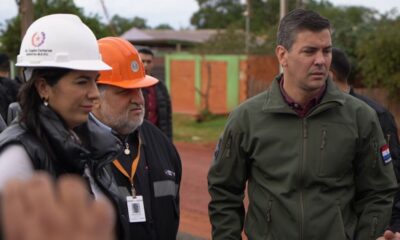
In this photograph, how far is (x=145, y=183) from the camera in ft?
11.1

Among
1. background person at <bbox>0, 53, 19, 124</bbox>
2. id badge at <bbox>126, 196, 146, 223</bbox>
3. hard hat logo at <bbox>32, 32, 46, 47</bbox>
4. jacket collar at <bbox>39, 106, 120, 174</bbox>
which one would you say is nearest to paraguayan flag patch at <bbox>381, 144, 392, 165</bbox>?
id badge at <bbox>126, 196, 146, 223</bbox>

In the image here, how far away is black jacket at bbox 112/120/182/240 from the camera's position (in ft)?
10.8

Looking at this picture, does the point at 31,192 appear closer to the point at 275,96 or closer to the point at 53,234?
the point at 53,234

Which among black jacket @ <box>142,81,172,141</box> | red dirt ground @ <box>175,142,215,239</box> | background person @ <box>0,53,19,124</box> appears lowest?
red dirt ground @ <box>175,142,215,239</box>

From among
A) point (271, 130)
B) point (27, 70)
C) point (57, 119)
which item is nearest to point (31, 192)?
point (57, 119)

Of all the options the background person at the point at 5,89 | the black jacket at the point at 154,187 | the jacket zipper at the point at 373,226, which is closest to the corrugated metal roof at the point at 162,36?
the background person at the point at 5,89

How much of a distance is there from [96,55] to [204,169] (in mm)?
11560

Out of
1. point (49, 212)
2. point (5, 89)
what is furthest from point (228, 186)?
point (5, 89)

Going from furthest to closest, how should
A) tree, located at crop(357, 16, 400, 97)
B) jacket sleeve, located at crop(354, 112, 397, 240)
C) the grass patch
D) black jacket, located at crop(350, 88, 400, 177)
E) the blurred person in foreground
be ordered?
1. the grass patch
2. tree, located at crop(357, 16, 400, 97)
3. the blurred person in foreground
4. black jacket, located at crop(350, 88, 400, 177)
5. jacket sleeve, located at crop(354, 112, 397, 240)

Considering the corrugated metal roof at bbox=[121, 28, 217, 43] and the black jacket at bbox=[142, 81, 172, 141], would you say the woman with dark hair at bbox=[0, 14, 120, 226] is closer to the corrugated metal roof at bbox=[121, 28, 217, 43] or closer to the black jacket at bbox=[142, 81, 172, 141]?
the black jacket at bbox=[142, 81, 172, 141]

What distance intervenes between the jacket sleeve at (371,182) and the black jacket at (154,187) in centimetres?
101

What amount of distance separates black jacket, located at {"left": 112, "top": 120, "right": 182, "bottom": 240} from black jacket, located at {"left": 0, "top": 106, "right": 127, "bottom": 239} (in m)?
0.72

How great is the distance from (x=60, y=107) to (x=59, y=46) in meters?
0.24

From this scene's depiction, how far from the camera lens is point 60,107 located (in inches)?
91.8
